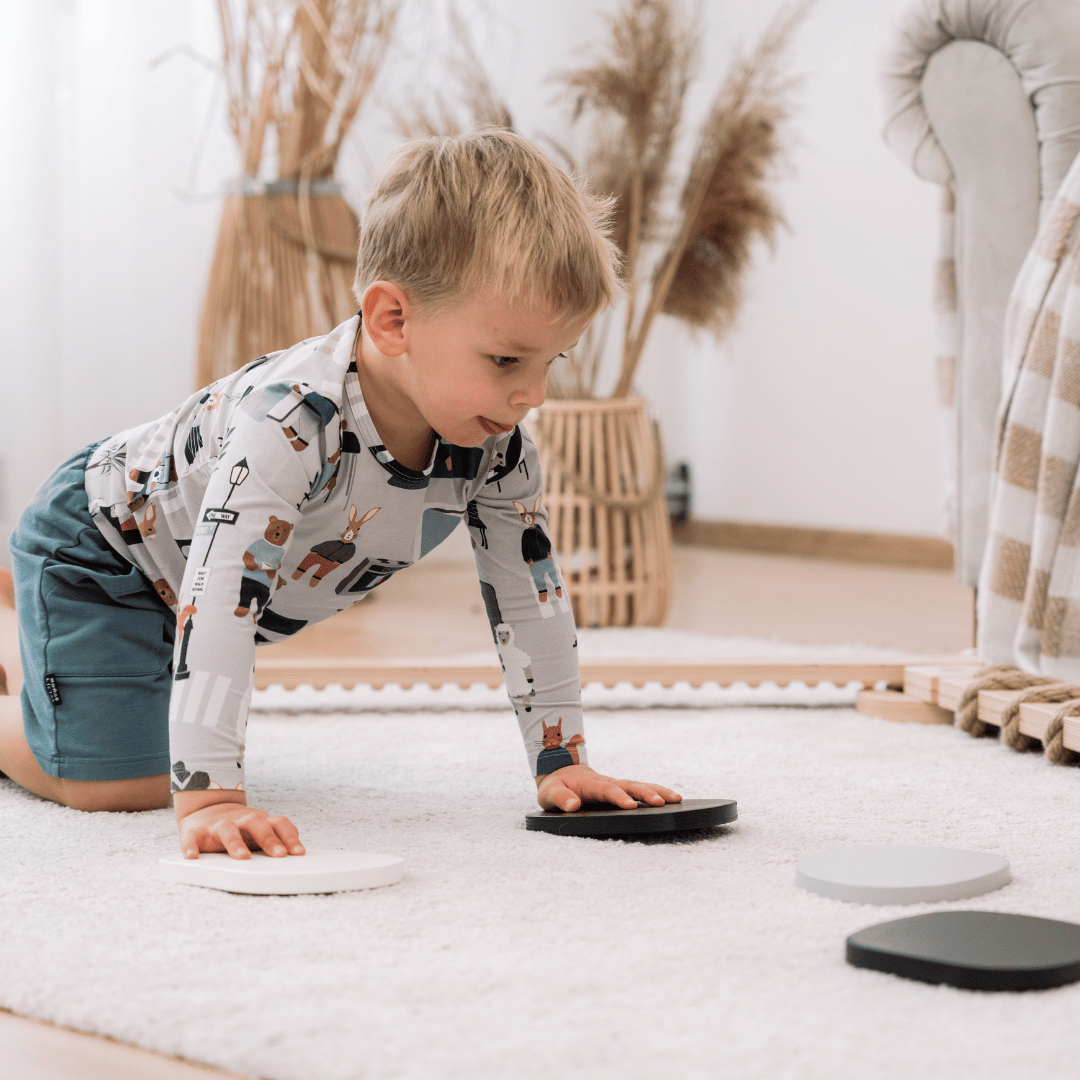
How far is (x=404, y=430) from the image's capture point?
0.78 m

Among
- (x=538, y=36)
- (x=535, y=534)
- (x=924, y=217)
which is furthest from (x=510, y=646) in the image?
(x=538, y=36)

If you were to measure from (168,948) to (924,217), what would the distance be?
6.70 feet

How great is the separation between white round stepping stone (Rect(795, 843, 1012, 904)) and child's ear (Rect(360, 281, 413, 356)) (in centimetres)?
36

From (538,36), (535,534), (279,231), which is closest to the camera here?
(535,534)

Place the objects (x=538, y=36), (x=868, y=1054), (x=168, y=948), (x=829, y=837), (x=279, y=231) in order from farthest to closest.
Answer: (x=538, y=36), (x=279, y=231), (x=829, y=837), (x=168, y=948), (x=868, y=1054)

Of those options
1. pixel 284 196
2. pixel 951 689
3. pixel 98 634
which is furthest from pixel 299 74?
pixel 951 689

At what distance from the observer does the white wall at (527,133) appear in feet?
5.95

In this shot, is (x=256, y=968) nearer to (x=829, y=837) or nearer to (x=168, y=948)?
(x=168, y=948)

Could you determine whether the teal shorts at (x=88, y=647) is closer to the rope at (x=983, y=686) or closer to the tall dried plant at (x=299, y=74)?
the rope at (x=983, y=686)

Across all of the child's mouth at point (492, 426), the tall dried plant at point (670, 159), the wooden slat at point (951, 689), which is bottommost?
the wooden slat at point (951, 689)

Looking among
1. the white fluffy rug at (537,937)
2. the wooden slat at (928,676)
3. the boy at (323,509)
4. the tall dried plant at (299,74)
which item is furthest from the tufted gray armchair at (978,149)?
the tall dried plant at (299,74)

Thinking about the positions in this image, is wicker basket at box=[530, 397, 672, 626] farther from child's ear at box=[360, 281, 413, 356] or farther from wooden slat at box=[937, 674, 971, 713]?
child's ear at box=[360, 281, 413, 356]

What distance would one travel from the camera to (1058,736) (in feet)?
2.96

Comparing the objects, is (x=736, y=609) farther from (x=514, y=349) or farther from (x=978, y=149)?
(x=514, y=349)
